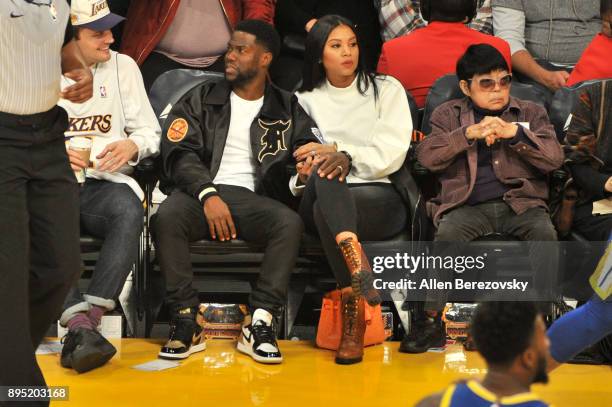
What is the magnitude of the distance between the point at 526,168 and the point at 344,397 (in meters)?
1.53

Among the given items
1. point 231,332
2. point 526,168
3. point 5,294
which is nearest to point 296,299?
point 231,332

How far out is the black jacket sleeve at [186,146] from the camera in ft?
15.3

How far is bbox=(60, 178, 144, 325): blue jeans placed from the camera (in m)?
4.37

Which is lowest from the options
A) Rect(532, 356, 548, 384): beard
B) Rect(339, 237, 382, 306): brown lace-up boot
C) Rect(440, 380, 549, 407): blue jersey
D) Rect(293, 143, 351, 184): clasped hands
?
Rect(339, 237, 382, 306): brown lace-up boot

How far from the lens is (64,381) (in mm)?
3947

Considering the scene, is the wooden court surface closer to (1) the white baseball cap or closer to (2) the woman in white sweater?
(2) the woman in white sweater

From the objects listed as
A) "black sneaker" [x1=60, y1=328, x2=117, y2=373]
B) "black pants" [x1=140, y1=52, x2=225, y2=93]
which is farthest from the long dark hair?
"black sneaker" [x1=60, y1=328, x2=117, y2=373]

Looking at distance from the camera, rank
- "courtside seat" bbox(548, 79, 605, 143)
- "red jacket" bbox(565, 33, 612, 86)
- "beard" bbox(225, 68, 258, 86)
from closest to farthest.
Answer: "beard" bbox(225, 68, 258, 86) → "courtside seat" bbox(548, 79, 605, 143) → "red jacket" bbox(565, 33, 612, 86)

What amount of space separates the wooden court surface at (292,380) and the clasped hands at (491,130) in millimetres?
937

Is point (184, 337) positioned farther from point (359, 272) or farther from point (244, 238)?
point (359, 272)

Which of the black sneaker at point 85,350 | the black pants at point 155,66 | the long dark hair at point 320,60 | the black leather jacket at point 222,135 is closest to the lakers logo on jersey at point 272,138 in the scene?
the black leather jacket at point 222,135

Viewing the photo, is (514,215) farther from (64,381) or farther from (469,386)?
(469,386)

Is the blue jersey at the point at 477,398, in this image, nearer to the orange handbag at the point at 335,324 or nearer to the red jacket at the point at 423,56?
the orange handbag at the point at 335,324

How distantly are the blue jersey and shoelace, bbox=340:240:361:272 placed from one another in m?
2.43
